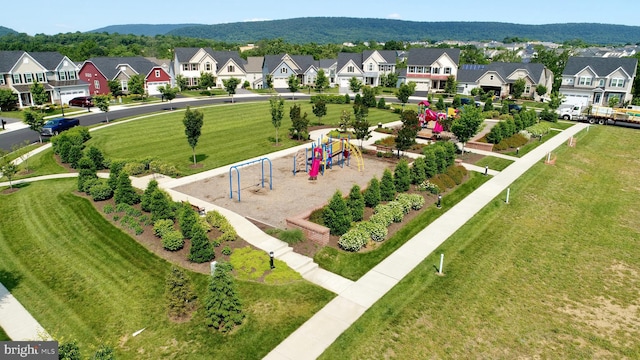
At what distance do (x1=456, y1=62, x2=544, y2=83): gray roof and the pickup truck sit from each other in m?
71.1

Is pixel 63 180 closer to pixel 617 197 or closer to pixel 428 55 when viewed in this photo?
pixel 617 197

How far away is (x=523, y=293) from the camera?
1689 cm

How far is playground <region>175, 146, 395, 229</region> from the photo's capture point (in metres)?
23.9

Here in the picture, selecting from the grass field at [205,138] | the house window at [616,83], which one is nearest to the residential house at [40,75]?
the grass field at [205,138]

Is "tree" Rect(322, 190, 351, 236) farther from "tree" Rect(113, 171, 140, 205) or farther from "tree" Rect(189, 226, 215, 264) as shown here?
"tree" Rect(113, 171, 140, 205)

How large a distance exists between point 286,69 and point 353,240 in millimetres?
76291

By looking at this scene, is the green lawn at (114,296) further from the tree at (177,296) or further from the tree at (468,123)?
the tree at (468,123)

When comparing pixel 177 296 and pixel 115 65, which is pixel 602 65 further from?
pixel 115 65

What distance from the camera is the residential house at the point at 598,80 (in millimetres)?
67625

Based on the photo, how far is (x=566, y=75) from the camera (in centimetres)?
7200

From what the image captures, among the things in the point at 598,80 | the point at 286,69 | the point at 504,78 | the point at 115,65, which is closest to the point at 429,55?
the point at 504,78

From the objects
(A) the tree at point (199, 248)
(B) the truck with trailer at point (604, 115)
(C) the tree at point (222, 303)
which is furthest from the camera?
(B) the truck with trailer at point (604, 115)

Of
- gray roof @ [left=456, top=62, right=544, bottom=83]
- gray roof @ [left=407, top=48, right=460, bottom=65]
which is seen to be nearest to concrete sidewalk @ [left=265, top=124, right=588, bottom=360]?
gray roof @ [left=456, top=62, right=544, bottom=83]

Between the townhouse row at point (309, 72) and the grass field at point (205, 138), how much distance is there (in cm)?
2429
